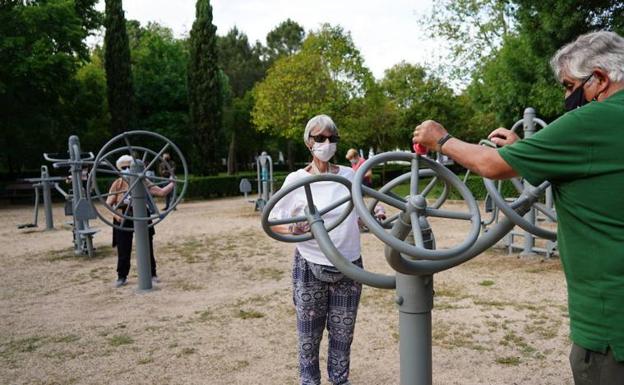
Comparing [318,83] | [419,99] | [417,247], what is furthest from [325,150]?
[419,99]

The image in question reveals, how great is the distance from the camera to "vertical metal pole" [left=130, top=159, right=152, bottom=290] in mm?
5344

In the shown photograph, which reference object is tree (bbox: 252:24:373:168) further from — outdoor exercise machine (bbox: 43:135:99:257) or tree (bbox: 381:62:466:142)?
outdoor exercise machine (bbox: 43:135:99:257)

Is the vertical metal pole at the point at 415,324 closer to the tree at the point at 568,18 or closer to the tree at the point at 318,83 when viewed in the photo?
the tree at the point at 568,18

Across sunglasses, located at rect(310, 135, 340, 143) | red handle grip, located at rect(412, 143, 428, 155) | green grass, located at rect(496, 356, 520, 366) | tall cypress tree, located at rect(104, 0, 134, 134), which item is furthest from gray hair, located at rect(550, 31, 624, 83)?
tall cypress tree, located at rect(104, 0, 134, 134)

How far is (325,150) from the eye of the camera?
8.39 ft

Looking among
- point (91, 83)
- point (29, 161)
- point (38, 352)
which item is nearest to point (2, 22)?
point (91, 83)

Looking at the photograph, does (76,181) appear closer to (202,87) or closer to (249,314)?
(249,314)

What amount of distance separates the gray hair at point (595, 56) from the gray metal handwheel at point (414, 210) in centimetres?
42

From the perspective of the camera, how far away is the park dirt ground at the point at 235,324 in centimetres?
337

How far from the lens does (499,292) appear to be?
16.6 feet

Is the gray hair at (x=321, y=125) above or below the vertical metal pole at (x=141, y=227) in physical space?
above

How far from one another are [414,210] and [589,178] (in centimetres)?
44

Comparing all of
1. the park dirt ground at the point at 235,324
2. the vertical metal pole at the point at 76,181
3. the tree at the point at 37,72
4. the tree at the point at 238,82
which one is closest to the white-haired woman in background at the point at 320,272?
the park dirt ground at the point at 235,324

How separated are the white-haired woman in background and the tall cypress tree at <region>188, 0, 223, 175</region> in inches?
757
